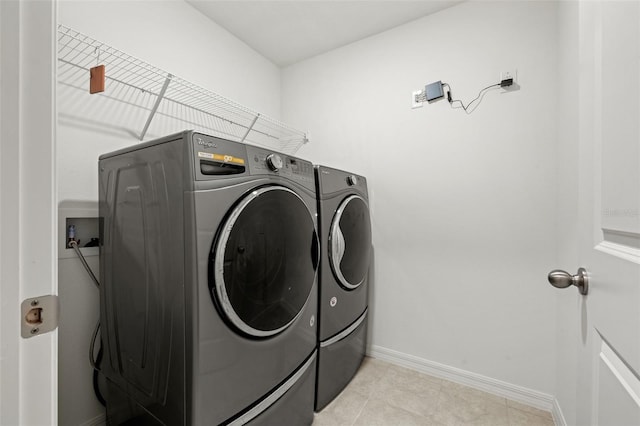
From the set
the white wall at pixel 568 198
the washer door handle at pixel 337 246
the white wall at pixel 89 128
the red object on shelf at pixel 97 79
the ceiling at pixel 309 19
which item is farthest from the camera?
the ceiling at pixel 309 19

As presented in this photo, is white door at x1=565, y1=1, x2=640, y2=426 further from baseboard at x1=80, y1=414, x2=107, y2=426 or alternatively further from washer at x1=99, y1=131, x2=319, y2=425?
baseboard at x1=80, y1=414, x2=107, y2=426

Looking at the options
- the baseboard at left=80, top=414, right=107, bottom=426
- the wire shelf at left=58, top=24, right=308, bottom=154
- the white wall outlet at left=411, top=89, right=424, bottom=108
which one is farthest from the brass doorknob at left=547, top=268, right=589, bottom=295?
the baseboard at left=80, top=414, right=107, bottom=426

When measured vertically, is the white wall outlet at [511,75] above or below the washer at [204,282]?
above

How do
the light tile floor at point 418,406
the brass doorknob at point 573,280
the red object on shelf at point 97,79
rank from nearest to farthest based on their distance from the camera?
1. the brass doorknob at point 573,280
2. the red object on shelf at point 97,79
3. the light tile floor at point 418,406

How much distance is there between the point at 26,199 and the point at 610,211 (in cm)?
100

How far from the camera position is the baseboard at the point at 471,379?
1.56 meters

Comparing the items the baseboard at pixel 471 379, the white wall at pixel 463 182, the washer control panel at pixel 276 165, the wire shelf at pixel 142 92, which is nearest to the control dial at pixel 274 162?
the washer control panel at pixel 276 165

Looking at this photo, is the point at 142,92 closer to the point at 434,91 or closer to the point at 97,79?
the point at 97,79

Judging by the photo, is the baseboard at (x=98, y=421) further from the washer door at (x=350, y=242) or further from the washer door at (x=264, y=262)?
the washer door at (x=350, y=242)

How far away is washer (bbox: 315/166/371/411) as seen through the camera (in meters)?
1.54

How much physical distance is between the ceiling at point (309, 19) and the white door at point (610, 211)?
4.98 ft

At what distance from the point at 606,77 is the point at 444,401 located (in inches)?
69.5

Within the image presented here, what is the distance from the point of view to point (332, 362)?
1613mm

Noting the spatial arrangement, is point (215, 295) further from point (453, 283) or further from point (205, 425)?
point (453, 283)
